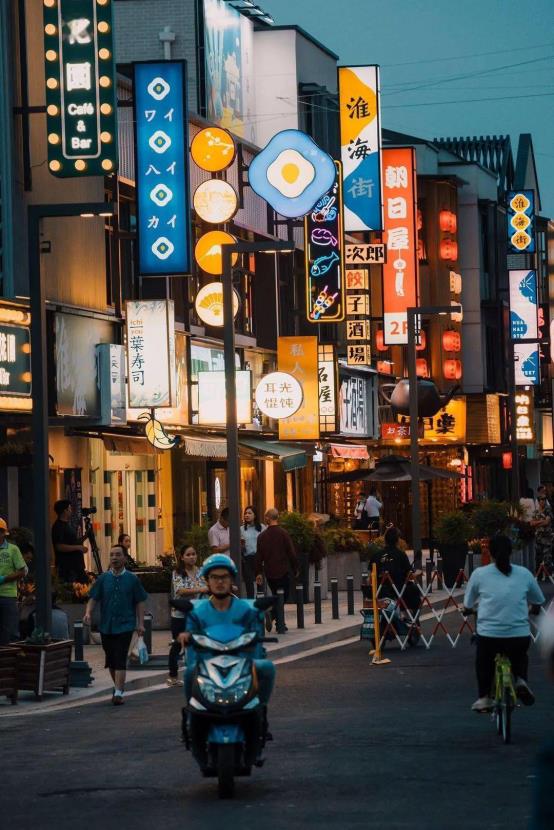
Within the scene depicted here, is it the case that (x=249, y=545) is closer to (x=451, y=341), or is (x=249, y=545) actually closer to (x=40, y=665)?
(x=40, y=665)

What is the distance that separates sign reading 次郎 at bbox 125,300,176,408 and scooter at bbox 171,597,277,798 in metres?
20.6

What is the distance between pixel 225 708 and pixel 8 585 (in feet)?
31.8

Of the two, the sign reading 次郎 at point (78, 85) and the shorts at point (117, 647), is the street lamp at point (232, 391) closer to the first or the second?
the sign reading 次郎 at point (78, 85)

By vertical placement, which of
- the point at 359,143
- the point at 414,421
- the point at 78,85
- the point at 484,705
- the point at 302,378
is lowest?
the point at 484,705

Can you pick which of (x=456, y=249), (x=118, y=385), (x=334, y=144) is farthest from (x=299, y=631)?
(x=456, y=249)

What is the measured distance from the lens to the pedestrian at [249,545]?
3069 centimetres

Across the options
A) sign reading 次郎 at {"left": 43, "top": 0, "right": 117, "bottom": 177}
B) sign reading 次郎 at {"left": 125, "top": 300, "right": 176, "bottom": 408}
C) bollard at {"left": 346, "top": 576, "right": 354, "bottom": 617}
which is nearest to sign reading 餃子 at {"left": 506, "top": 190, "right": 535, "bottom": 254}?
sign reading 次郎 at {"left": 125, "top": 300, "right": 176, "bottom": 408}

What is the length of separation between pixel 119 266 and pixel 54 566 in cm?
708

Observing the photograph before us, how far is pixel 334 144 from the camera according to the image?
174 feet

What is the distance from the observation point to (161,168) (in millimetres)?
33594

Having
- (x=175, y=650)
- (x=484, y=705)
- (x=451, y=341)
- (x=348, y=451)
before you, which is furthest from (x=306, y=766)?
(x=451, y=341)

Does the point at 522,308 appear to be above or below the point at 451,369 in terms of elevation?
above

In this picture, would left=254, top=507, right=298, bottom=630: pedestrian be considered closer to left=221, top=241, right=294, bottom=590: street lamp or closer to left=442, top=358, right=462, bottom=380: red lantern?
left=221, top=241, right=294, bottom=590: street lamp

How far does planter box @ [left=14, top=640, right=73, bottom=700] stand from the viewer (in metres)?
19.5
